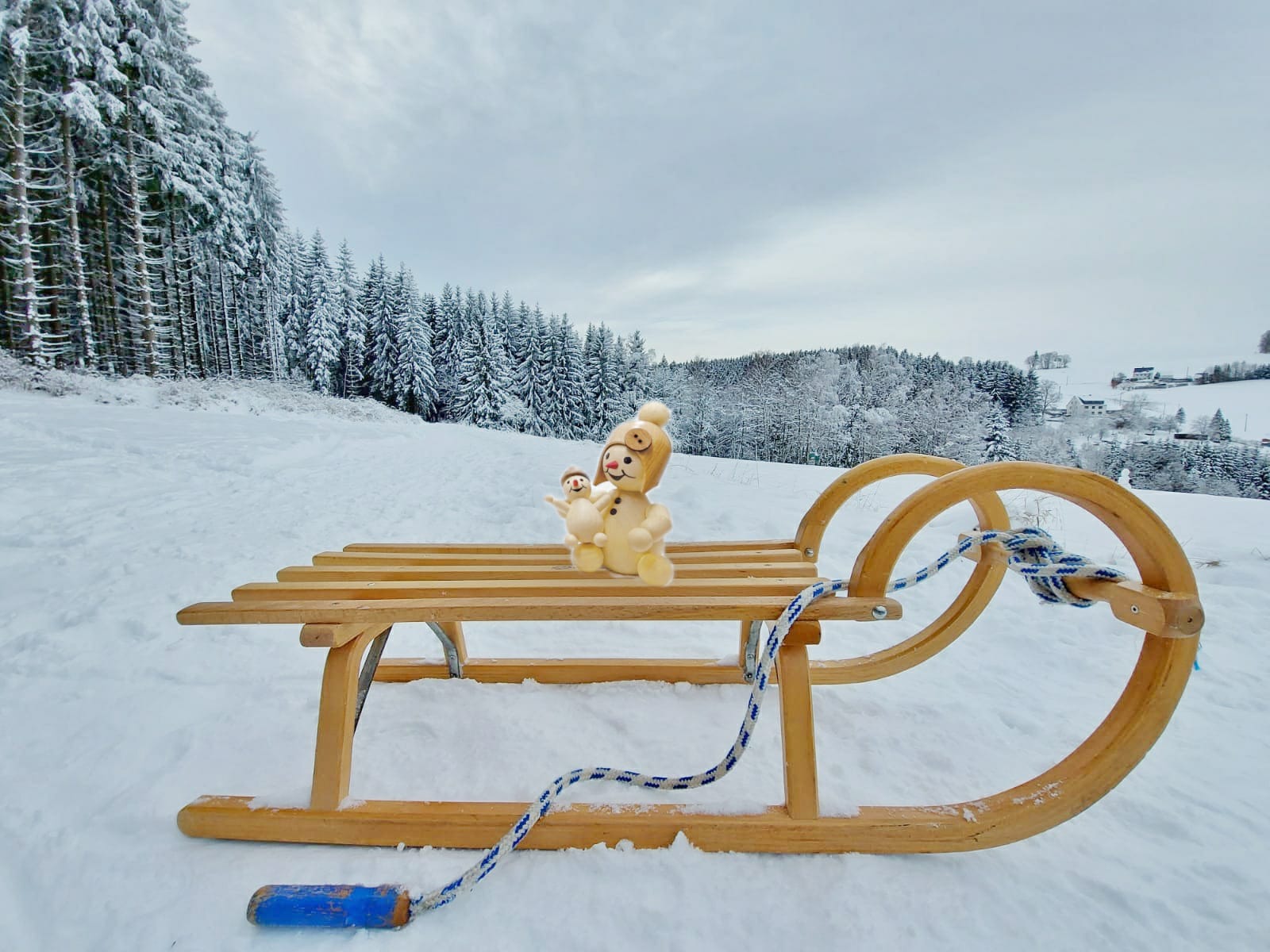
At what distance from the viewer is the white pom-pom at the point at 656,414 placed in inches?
67.4

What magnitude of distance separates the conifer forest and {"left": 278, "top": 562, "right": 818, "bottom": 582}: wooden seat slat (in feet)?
26.6

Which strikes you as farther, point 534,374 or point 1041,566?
point 534,374

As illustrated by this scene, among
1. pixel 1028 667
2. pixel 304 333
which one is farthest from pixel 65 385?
pixel 304 333

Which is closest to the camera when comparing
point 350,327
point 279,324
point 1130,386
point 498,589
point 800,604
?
point 800,604

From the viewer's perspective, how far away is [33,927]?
1140mm

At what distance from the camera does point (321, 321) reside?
1004 inches

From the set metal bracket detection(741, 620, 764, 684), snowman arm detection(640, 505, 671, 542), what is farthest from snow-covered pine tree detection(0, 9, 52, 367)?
metal bracket detection(741, 620, 764, 684)

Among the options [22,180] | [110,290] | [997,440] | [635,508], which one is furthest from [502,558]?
[997,440]

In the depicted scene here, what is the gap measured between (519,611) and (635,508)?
0.51 meters

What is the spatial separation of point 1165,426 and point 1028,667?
47.0 meters

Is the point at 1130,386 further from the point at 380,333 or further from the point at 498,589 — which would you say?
the point at 498,589

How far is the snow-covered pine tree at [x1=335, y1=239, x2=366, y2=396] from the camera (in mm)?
26672

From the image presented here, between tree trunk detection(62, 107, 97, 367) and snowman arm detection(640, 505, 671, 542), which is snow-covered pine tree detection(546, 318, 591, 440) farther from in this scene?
snowman arm detection(640, 505, 671, 542)

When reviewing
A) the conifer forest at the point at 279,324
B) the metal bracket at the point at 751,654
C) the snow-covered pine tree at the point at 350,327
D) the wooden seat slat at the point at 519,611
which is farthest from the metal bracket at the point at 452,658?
the snow-covered pine tree at the point at 350,327
